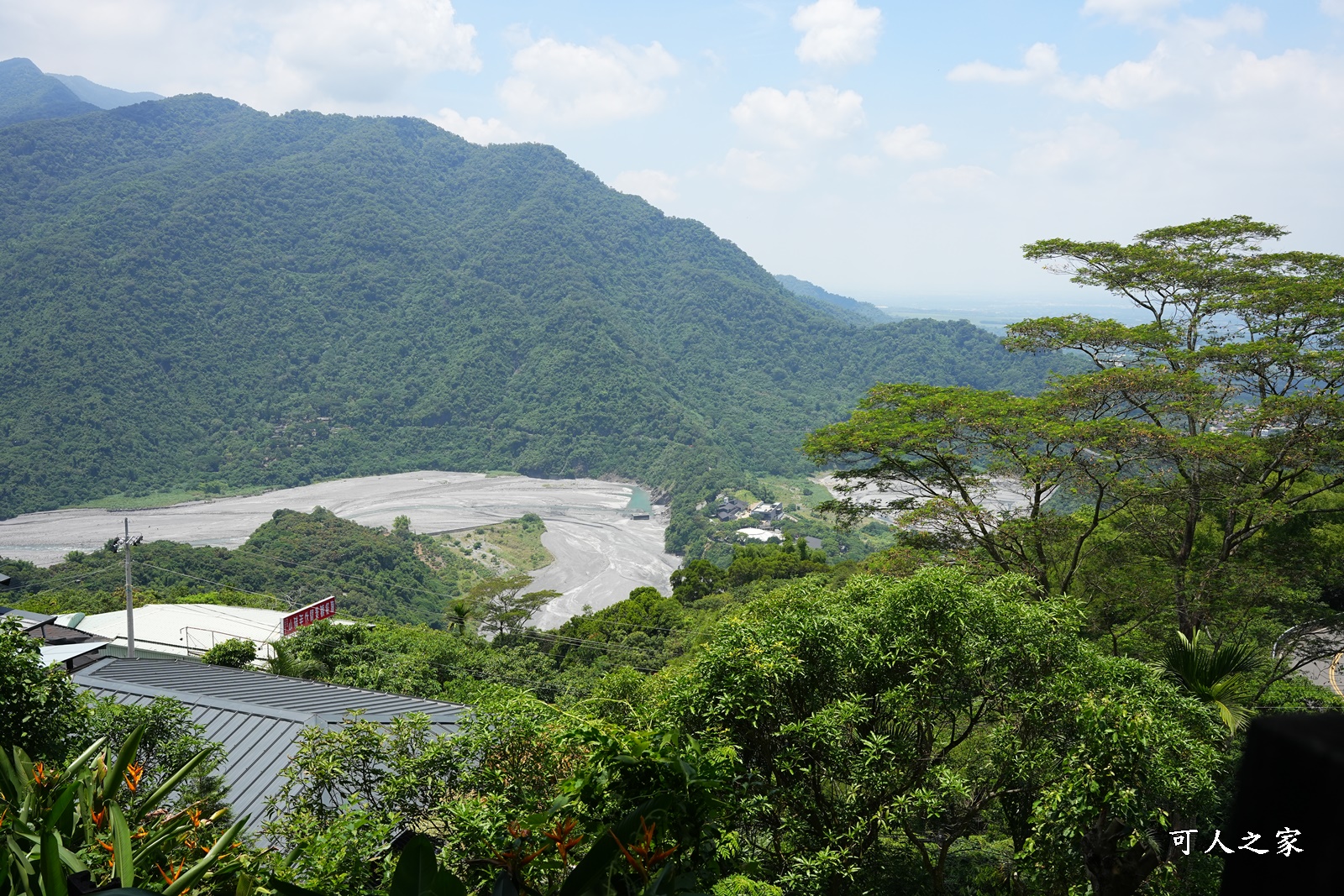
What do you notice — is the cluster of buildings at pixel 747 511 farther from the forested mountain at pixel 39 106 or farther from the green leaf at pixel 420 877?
the forested mountain at pixel 39 106

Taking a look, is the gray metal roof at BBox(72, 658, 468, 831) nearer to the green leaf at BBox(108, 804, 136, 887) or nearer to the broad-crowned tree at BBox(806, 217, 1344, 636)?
the green leaf at BBox(108, 804, 136, 887)

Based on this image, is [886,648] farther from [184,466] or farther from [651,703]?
[184,466]

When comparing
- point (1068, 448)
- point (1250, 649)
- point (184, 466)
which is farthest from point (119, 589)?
point (184, 466)

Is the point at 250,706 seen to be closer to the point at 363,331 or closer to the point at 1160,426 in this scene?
the point at 1160,426

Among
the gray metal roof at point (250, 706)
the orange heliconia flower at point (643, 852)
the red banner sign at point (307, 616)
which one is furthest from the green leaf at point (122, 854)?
the red banner sign at point (307, 616)

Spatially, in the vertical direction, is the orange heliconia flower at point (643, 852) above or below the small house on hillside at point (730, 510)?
above

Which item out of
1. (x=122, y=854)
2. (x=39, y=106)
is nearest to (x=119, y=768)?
(x=122, y=854)

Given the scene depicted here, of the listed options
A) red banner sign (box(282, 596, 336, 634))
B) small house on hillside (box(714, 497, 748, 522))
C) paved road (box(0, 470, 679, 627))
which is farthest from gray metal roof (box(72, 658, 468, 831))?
small house on hillside (box(714, 497, 748, 522))
